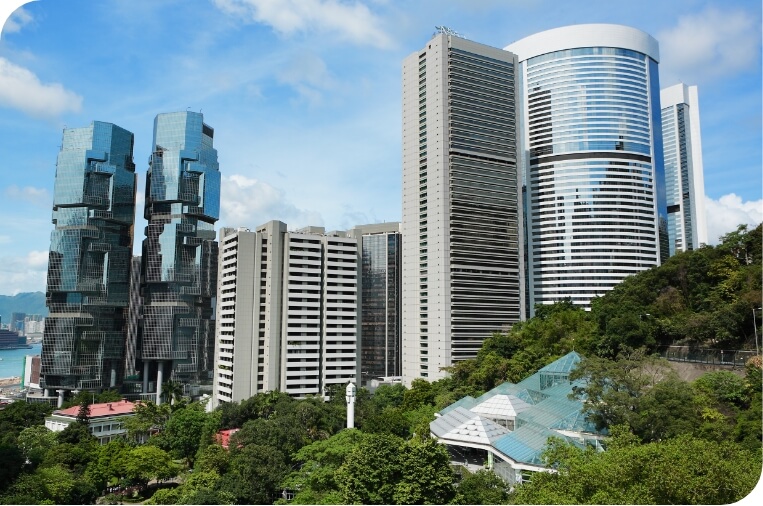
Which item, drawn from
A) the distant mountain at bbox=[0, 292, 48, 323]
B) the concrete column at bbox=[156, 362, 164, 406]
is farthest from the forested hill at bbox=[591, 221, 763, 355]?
the distant mountain at bbox=[0, 292, 48, 323]

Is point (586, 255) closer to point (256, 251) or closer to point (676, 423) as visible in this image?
point (256, 251)

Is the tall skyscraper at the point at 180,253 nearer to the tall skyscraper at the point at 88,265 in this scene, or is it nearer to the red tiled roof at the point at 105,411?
the tall skyscraper at the point at 88,265

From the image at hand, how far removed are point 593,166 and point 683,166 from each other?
25.7m

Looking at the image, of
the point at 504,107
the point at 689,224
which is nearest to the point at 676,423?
the point at 504,107

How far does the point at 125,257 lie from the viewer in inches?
2120

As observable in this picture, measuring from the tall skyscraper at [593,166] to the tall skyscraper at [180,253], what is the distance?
3299cm

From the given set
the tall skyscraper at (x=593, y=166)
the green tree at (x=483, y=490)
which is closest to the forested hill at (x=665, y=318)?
the green tree at (x=483, y=490)

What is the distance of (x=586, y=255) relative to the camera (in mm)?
55312

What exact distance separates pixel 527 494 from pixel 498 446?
7.08 metres

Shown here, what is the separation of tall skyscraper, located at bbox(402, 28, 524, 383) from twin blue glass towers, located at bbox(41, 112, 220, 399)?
69.5 ft

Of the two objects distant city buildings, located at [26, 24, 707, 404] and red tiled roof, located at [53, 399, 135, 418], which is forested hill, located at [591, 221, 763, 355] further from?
red tiled roof, located at [53, 399, 135, 418]

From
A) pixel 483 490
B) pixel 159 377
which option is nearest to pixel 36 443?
pixel 483 490

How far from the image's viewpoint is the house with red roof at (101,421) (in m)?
33.4

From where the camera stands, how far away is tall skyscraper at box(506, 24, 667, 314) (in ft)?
182
